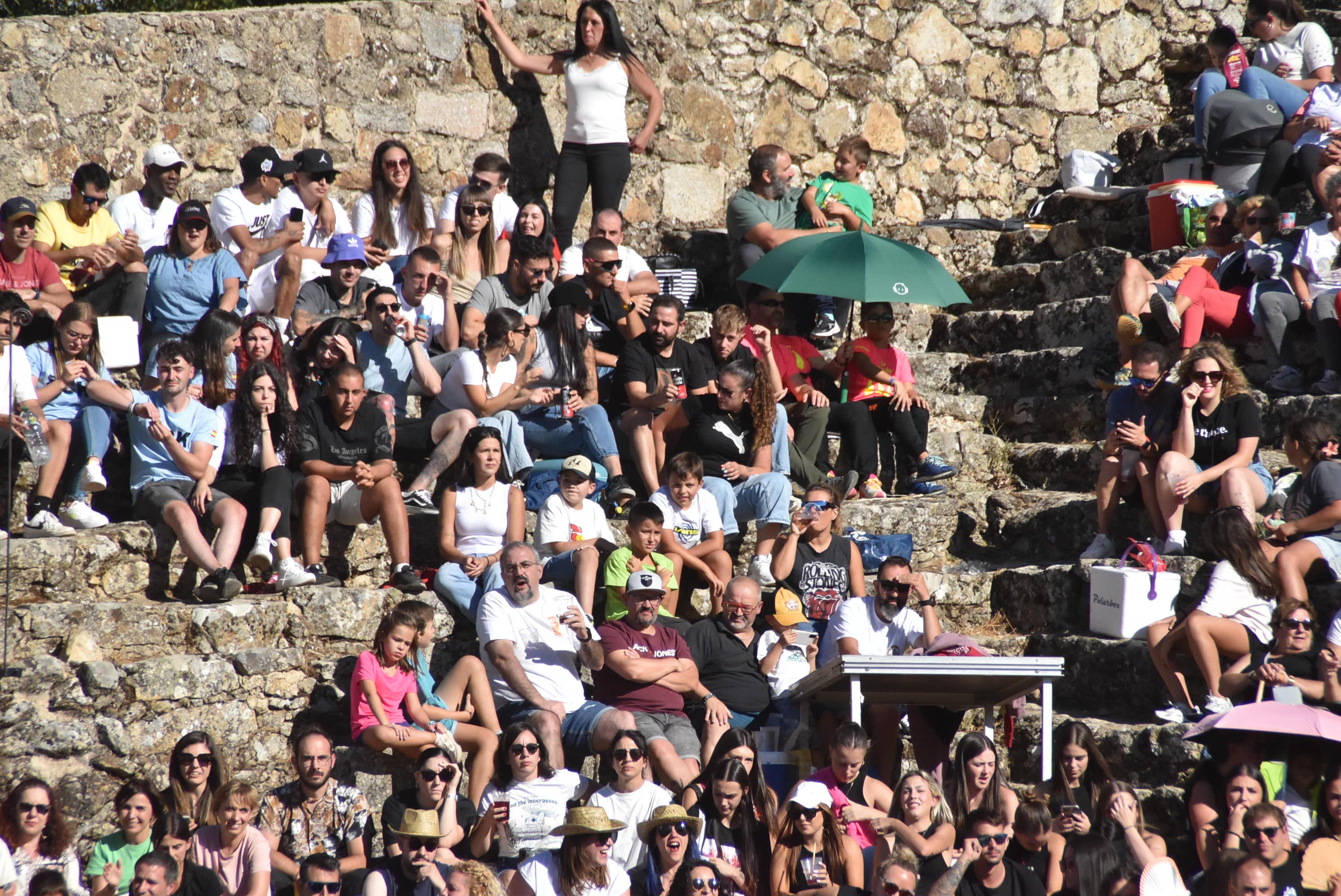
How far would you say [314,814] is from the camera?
6207mm

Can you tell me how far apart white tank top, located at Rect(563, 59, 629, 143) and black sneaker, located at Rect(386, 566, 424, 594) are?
12.2ft

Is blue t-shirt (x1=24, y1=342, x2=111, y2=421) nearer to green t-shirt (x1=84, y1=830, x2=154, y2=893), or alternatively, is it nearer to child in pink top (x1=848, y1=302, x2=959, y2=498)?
green t-shirt (x1=84, y1=830, x2=154, y2=893)

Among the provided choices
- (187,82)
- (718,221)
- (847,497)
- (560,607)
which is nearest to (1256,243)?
(847,497)

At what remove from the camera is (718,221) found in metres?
11.0

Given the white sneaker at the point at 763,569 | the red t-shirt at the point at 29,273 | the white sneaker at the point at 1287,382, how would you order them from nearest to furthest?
the white sneaker at the point at 763,569 → the red t-shirt at the point at 29,273 → the white sneaker at the point at 1287,382

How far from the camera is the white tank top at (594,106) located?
32.6 ft

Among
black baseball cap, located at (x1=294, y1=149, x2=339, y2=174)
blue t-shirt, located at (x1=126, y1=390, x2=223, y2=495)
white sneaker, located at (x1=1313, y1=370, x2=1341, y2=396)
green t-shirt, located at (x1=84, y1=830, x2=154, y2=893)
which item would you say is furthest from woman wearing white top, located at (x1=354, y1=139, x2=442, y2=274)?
white sneaker, located at (x1=1313, y1=370, x2=1341, y2=396)

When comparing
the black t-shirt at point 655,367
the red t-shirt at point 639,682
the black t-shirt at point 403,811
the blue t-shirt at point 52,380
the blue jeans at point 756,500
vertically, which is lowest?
the black t-shirt at point 403,811

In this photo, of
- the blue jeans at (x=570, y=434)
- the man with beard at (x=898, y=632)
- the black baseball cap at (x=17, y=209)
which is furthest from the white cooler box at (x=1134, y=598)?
the black baseball cap at (x=17, y=209)

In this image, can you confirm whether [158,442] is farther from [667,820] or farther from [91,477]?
[667,820]

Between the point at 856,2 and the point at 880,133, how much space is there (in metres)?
0.95

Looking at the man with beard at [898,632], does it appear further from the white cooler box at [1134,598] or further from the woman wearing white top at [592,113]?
the woman wearing white top at [592,113]

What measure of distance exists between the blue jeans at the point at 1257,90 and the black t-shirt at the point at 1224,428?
10.5ft

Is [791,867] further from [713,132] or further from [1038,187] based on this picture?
[1038,187]
